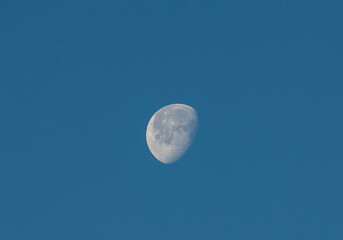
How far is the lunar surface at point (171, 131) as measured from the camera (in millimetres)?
45938

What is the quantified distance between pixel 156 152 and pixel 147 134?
2.37 m

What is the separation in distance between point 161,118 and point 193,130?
3.21 meters

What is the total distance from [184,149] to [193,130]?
1857mm

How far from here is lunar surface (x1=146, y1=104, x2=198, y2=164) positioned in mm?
45938

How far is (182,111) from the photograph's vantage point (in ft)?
157

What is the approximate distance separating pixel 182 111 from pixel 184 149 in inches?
145

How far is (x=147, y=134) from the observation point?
48.8m

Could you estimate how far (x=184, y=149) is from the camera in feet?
151

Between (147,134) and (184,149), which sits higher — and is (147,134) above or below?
above

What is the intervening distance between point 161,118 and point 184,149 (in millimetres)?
3837

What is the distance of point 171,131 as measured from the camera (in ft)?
153

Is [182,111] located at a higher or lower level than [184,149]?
higher

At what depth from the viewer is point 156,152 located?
4719 centimetres

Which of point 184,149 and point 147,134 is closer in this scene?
point 184,149
